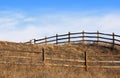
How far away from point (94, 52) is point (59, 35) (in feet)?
18.7

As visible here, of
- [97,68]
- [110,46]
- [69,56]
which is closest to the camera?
[97,68]

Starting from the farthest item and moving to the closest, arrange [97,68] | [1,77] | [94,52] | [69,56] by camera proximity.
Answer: [94,52], [69,56], [97,68], [1,77]

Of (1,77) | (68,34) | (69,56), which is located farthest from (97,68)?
(68,34)

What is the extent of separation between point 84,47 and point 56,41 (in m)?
3.91

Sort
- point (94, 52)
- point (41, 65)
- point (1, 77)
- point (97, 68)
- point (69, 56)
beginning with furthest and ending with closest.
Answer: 1. point (94, 52)
2. point (69, 56)
3. point (97, 68)
4. point (41, 65)
5. point (1, 77)

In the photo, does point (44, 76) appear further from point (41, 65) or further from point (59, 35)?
point (59, 35)

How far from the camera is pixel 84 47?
122ft

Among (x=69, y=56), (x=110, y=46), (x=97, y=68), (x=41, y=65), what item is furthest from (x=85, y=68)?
(x=110, y=46)

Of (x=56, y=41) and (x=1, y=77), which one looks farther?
(x=56, y=41)

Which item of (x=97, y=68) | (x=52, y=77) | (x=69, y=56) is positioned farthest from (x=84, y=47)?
(x=52, y=77)

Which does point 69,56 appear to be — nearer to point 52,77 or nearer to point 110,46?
point 110,46

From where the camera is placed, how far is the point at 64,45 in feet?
121

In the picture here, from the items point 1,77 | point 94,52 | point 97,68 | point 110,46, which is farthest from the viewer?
point 110,46

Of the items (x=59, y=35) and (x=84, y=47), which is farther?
(x=59, y=35)
